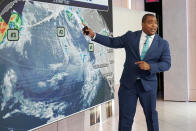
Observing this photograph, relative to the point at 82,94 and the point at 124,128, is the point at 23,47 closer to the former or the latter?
the point at 82,94

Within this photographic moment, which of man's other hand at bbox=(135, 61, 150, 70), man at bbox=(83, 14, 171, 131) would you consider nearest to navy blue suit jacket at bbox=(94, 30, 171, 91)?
man at bbox=(83, 14, 171, 131)

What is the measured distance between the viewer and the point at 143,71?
3307 mm

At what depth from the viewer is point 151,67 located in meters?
3.15

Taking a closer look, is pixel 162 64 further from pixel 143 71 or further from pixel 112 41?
pixel 112 41

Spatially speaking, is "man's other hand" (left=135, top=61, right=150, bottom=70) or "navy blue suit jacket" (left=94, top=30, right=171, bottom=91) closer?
"man's other hand" (left=135, top=61, right=150, bottom=70)

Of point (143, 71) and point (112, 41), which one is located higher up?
point (112, 41)

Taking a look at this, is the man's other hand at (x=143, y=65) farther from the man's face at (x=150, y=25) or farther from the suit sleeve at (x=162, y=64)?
the man's face at (x=150, y=25)
